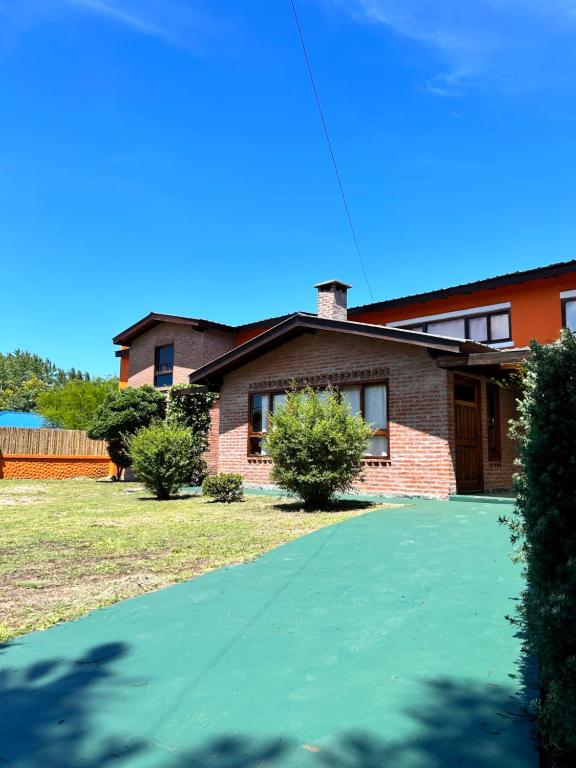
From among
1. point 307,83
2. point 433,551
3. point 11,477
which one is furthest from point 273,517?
point 11,477

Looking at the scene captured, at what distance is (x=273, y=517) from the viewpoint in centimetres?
944

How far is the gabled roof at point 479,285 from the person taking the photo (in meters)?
15.1

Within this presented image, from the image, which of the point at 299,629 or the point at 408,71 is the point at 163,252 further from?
the point at 299,629

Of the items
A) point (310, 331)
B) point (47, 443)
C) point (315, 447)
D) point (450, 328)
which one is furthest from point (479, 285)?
point (47, 443)

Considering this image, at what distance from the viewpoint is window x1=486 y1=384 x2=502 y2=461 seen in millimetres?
13750

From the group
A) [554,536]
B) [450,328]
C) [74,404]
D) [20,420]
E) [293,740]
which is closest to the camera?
[554,536]

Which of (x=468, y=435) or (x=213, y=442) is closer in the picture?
(x=468, y=435)

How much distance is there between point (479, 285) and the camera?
54.9 ft

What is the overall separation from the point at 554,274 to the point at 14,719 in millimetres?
16140

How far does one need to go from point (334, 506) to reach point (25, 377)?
89.3 metres

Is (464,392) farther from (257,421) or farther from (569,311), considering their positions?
(257,421)

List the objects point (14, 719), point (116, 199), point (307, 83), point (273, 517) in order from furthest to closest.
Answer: point (116, 199) → point (307, 83) → point (273, 517) → point (14, 719)

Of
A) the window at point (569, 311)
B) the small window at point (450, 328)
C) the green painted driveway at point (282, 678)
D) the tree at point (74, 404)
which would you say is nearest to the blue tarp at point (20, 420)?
the tree at point (74, 404)

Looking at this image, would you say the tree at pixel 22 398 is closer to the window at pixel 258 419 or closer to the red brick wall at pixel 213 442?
the red brick wall at pixel 213 442
